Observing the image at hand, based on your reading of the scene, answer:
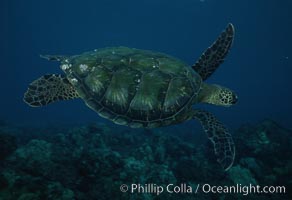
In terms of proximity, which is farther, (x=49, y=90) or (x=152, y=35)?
(x=152, y=35)

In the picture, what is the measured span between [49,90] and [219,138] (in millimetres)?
3948

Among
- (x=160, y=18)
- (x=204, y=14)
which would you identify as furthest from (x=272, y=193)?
(x=160, y=18)

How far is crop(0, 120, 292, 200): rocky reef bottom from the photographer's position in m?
Answer: 6.04

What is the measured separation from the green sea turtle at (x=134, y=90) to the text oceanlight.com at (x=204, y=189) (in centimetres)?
211

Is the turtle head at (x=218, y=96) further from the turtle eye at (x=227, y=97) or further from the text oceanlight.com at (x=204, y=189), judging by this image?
the text oceanlight.com at (x=204, y=189)

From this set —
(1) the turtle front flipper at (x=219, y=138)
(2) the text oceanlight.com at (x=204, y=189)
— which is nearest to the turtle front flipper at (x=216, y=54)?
(1) the turtle front flipper at (x=219, y=138)

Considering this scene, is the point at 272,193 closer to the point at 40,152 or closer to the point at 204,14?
the point at 40,152

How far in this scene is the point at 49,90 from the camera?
6.39 meters

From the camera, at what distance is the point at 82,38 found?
107812mm

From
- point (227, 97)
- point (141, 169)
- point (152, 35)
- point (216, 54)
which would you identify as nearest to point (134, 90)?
point (227, 97)

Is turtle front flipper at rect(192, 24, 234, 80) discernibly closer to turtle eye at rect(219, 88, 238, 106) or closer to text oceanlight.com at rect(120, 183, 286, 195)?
turtle eye at rect(219, 88, 238, 106)

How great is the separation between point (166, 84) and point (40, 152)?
375cm

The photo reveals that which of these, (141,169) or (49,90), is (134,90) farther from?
(141,169)

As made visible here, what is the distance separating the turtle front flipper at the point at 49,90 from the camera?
20.5ft
